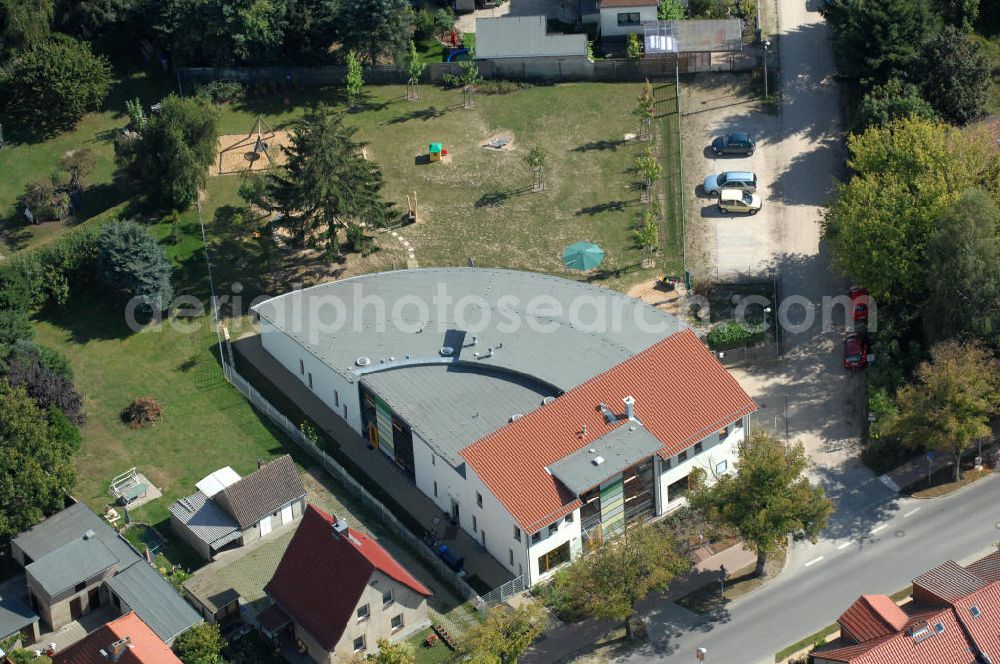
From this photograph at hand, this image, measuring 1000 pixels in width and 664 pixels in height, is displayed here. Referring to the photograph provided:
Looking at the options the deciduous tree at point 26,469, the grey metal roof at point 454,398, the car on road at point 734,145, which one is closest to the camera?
the deciduous tree at point 26,469

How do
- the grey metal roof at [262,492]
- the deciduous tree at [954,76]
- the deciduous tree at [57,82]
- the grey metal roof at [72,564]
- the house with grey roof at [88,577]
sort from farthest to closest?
the deciduous tree at [57,82]
the deciduous tree at [954,76]
the grey metal roof at [262,492]
the grey metal roof at [72,564]
the house with grey roof at [88,577]

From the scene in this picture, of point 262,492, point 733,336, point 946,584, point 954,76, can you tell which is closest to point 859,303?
point 733,336

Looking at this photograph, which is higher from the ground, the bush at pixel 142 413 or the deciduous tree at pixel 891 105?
the deciduous tree at pixel 891 105

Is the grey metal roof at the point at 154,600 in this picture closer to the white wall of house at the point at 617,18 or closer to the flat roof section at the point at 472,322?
the flat roof section at the point at 472,322

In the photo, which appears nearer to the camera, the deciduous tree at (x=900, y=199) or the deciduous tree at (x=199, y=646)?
the deciduous tree at (x=199, y=646)

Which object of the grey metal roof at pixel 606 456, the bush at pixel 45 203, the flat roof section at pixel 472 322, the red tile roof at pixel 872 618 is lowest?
the red tile roof at pixel 872 618

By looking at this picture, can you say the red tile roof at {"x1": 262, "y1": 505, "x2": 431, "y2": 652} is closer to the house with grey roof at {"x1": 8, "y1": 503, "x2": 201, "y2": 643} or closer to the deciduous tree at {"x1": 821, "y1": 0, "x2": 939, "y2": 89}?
the house with grey roof at {"x1": 8, "y1": 503, "x2": 201, "y2": 643}

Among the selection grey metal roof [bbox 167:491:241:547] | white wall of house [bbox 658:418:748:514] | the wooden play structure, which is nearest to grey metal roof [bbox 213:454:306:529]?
grey metal roof [bbox 167:491:241:547]

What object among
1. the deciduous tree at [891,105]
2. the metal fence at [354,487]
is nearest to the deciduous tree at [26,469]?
the metal fence at [354,487]
